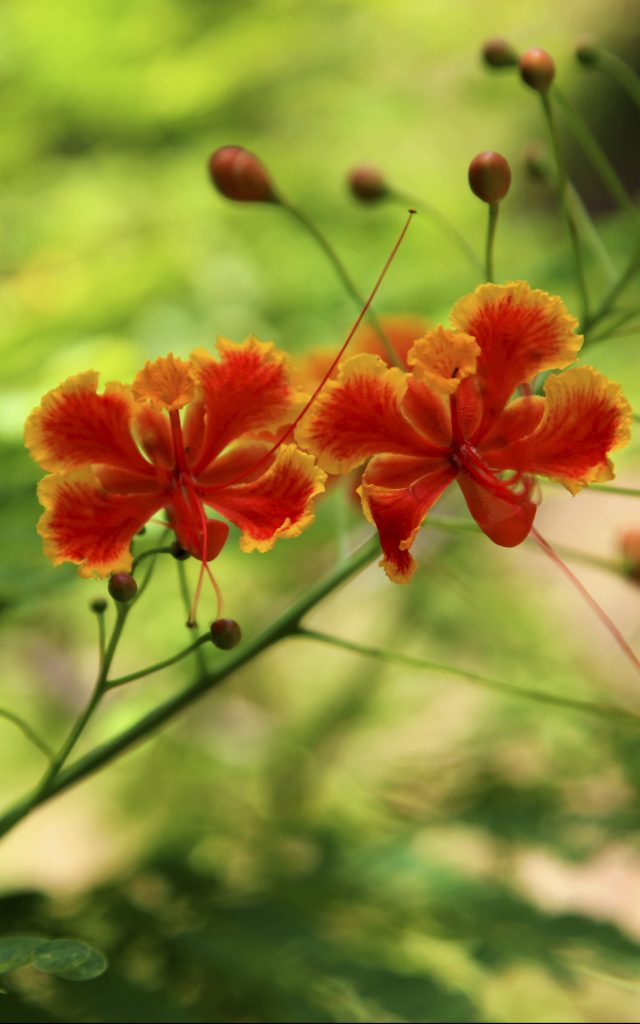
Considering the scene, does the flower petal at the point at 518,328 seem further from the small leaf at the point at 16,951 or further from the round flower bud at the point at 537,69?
the small leaf at the point at 16,951

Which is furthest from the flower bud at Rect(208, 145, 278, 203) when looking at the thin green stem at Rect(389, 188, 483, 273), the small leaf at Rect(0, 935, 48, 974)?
the small leaf at Rect(0, 935, 48, 974)

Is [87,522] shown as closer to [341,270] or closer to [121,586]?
[121,586]

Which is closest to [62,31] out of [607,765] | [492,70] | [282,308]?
[282,308]

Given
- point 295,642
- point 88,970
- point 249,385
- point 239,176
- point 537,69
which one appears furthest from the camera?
point 295,642

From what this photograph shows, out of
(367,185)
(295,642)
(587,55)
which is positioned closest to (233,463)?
(367,185)

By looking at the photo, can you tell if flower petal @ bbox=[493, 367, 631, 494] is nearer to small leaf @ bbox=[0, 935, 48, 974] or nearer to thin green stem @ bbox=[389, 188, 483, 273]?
thin green stem @ bbox=[389, 188, 483, 273]

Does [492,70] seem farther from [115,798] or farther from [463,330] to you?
[115,798]

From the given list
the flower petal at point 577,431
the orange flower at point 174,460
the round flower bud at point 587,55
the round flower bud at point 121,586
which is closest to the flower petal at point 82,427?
the orange flower at point 174,460
